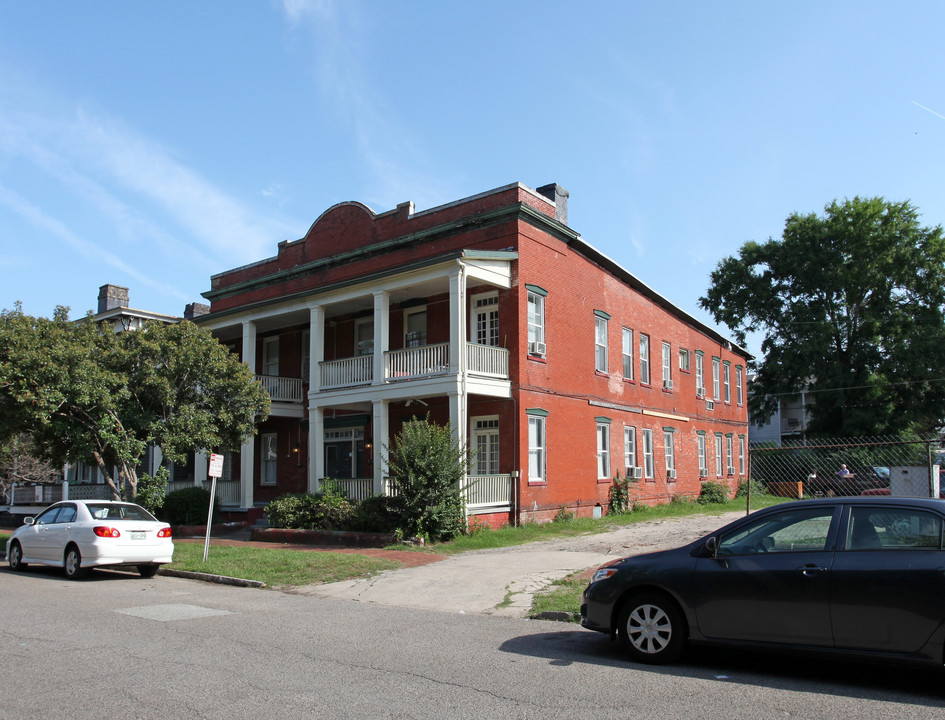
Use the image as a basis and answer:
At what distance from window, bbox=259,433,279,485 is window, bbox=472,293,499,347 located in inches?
362

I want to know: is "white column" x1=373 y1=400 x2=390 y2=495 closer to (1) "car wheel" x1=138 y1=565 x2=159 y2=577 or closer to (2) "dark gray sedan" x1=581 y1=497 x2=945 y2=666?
(1) "car wheel" x1=138 y1=565 x2=159 y2=577

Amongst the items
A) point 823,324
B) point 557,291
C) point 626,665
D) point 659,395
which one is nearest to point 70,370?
point 557,291

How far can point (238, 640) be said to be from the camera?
827 centimetres

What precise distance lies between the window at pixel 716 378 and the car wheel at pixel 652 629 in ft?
101

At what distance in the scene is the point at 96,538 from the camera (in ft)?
45.0

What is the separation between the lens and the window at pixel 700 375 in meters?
34.3

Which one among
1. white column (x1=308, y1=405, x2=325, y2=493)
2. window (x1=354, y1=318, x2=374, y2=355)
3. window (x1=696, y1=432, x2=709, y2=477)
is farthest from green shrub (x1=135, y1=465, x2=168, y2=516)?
window (x1=696, y1=432, x2=709, y2=477)

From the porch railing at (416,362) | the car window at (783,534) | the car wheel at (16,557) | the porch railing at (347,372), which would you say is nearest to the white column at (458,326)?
the porch railing at (416,362)

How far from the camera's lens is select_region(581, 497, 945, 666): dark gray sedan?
5977mm

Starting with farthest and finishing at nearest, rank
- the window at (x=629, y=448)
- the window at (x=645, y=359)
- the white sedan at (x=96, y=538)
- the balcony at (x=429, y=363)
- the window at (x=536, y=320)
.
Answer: the window at (x=645, y=359), the window at (x=629, y=448), the window at (x=536, y=320), the balcony at (x=429, y=363), the white sedan at (x=96, y=538)

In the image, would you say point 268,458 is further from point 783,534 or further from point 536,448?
point 783,534

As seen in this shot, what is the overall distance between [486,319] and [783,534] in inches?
617

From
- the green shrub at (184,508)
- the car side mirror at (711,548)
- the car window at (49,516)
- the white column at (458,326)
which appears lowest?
the green shrub at (184,508)

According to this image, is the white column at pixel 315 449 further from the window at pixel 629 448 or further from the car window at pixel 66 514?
the window at pixel 629 448
